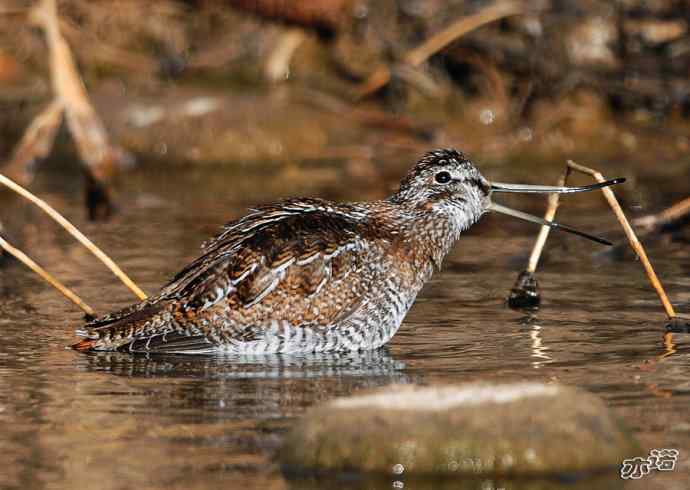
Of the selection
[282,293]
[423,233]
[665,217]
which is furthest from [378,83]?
[282,293]

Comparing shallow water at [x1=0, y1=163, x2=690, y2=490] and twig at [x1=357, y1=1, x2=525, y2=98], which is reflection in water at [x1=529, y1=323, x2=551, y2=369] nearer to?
shallow water at [x1=0, y1=163, x2=690, y2=490]

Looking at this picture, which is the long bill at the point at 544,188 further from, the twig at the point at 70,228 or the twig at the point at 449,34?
the twig at the point at 449,34

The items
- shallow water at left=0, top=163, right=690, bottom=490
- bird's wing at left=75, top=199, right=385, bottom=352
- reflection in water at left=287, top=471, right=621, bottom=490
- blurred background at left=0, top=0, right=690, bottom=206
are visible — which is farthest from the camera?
blurred background at left=0, top=0, right=690, bottom=206

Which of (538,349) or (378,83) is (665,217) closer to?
(538,349)

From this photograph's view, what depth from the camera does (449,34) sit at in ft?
57.3

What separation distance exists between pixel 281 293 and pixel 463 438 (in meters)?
2.58

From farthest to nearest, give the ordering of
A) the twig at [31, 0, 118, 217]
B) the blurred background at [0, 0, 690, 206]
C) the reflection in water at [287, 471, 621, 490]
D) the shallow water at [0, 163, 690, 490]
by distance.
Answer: the blurred background at [0, 0, 690, 206], the twig at [31, 0, 118, 217], the shallow water at [0, 163, 690, 490], the reflection in water at [287, 471, 621, 490]

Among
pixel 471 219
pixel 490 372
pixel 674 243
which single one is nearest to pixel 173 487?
pixel 490 372

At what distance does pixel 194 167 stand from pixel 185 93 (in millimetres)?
1209

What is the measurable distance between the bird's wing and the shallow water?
7.7 inches

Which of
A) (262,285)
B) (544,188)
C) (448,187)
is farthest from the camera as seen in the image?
(448,187)

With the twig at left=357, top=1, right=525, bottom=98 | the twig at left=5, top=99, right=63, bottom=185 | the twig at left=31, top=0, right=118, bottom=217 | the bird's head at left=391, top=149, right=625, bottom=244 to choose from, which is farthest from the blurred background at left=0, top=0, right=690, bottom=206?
the bird's head at left=391, top=149, right=625, bottom=244

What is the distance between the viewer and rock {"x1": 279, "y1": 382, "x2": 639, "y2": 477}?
5.80 meters

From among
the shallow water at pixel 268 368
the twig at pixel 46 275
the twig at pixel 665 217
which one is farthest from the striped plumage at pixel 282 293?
the twig at pixel 665 217
